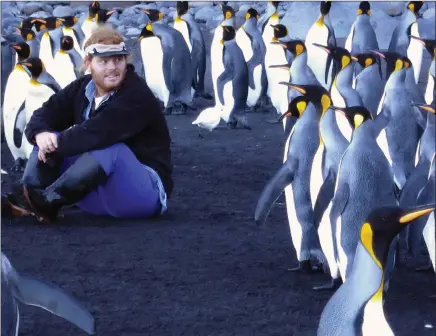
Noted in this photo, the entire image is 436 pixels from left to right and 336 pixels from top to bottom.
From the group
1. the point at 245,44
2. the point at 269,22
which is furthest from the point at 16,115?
the point at 269,22

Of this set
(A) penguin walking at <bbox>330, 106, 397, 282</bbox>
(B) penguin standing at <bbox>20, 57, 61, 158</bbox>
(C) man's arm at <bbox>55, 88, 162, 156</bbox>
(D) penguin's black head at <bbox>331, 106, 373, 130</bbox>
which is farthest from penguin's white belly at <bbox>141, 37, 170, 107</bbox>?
(A) penguin walking at <bbox>330, 106, 397, 282</bbox>

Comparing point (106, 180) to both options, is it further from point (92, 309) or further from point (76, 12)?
point (76, 12)

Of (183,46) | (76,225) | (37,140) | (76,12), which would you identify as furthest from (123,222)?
(76,12)

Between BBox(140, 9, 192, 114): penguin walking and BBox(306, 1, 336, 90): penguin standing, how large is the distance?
2.93ft

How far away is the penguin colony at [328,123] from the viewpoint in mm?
2352

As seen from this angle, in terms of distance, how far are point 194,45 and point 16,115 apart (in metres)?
3.68

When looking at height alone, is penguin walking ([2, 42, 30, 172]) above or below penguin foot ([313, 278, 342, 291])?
below

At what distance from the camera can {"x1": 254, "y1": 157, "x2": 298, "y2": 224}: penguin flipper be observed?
328cm

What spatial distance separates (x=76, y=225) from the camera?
4055mm

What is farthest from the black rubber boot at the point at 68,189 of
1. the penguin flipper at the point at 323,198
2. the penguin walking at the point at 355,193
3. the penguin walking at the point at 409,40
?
the penguin walking at the point at 409,40

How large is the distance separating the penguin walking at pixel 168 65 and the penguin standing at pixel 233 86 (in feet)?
1.71

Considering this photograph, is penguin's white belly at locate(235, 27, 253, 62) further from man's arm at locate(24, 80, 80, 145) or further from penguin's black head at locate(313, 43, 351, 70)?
man's arm at locate(24, 80, 80, 145)

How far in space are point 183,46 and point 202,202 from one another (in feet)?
11.9

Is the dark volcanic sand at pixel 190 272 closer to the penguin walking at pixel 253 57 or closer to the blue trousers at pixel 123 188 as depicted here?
the blue trousers at pixel 123 188
